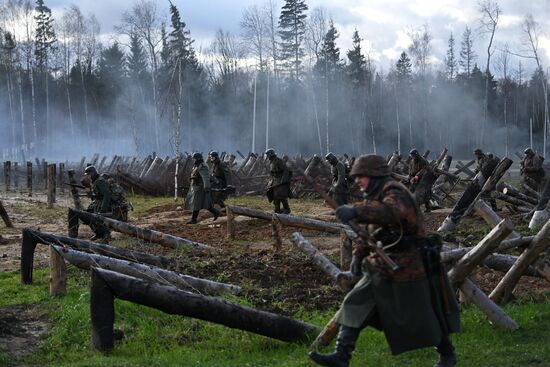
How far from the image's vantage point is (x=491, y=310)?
6.07 meters

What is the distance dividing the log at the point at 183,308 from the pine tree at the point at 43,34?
4874cm

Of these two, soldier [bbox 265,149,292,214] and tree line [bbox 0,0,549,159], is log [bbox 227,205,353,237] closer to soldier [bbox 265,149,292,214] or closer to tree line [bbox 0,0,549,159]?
soldier [bbox 265,149,292,214]

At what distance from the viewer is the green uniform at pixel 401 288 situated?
4547 mm

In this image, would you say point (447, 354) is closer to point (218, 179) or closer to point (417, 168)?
point (417, 168)

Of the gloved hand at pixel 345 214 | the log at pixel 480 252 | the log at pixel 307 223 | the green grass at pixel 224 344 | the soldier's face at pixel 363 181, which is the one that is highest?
the soldier's face at pixel 363 181

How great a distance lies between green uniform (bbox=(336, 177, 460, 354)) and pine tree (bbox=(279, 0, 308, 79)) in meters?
41.8

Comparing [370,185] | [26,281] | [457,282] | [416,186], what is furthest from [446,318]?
[416,186]

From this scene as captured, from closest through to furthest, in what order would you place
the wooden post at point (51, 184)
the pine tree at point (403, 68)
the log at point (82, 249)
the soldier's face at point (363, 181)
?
the soldier's face at point (363, 181)
the log at point (82, 249)
the wooden post at point (51, 184)
the pine tree at point (403, 68)

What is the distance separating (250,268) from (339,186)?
712 centimetres

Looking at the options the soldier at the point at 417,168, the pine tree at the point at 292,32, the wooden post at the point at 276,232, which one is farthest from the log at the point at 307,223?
the pine tree at the point at 292,32

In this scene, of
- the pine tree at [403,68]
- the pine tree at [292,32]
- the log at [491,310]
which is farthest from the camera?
the pine tree at [403,68]

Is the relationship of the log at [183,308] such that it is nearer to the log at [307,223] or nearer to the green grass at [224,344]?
the green grass at [224,344]

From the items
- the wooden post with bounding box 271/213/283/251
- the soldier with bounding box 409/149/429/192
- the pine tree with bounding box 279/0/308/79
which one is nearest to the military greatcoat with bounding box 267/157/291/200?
the soldier with bounding box 409/149/429/192

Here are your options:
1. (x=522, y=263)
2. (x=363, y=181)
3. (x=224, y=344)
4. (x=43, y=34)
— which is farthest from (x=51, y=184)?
(x=43, y=34)
